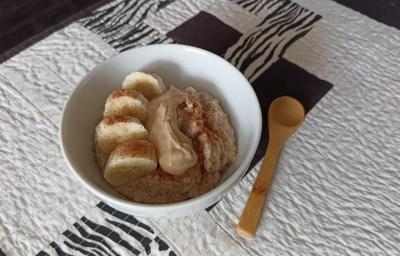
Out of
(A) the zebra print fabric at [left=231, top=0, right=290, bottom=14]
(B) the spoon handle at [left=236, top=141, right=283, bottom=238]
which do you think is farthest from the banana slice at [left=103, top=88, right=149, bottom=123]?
(A) the zebra print fabric at [left=231, top=0, right=290, bottom=14]

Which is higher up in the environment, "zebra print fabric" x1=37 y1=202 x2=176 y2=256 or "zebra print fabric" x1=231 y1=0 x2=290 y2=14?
"zebra print fabric" x1=231 y1=0 x2=290 y2=14

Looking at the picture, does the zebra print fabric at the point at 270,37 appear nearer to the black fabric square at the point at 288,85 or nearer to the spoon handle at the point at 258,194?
the black fabric square at the point at 288,85

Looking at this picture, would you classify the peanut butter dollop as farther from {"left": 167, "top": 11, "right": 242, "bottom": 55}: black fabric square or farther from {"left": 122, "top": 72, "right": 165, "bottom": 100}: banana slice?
{"left": 167, "top": 11, "right": 242, "bottom": 55}: black fabric square

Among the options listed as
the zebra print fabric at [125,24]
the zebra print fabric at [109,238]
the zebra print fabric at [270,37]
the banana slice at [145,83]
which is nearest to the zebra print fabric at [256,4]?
the zebra print fabric at [270,37]

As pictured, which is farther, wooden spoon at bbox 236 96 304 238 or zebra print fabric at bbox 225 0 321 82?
zebra print fabric at bbox 225 0 321 82

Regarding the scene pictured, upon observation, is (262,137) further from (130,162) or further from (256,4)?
Answer: (256,4)

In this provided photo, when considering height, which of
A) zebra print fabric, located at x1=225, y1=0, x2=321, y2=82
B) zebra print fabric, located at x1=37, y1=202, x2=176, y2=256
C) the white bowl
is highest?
the white bowl

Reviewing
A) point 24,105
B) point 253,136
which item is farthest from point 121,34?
point 253,136

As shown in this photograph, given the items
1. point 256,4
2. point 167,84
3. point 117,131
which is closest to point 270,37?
point 256,4
